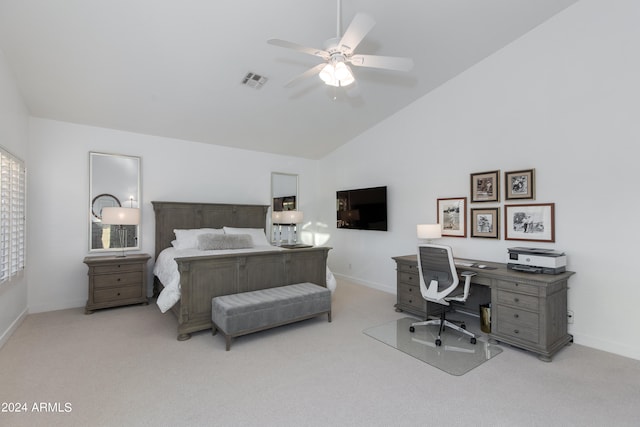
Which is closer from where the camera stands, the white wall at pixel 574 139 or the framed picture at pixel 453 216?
the white wall at pixel 574 139

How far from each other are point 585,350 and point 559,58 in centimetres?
312

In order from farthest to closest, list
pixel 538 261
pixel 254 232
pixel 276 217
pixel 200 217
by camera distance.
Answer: pixel 276 217 → pixel 254 232 → pixel 200 217 → pixel 538 261

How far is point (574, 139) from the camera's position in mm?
3293

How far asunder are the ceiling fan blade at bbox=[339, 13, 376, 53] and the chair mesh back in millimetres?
2197

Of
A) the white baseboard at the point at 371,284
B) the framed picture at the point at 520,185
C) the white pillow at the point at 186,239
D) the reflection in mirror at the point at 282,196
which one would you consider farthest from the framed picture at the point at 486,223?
the white pillow at the point at 186,239

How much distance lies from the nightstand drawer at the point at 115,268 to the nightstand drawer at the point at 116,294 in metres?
0.25

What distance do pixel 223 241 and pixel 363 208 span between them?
255cm

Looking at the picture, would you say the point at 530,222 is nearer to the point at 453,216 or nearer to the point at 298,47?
the point at 453,216

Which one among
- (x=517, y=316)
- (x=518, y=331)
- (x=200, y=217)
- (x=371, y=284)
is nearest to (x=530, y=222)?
(x=517, y=316)

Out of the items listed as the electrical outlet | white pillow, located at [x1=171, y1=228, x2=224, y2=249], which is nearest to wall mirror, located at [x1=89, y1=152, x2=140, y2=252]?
white pillow, located at [x1=171, y1=228, x2=224, y2=249]

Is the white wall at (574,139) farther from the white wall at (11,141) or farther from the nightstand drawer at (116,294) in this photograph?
the white wall at (11,141)

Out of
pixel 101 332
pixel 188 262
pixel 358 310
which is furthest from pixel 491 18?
pixel 101 332

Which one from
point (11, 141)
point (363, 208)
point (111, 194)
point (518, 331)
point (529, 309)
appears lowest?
point (518, 331)

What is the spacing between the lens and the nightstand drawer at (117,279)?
4.17m
